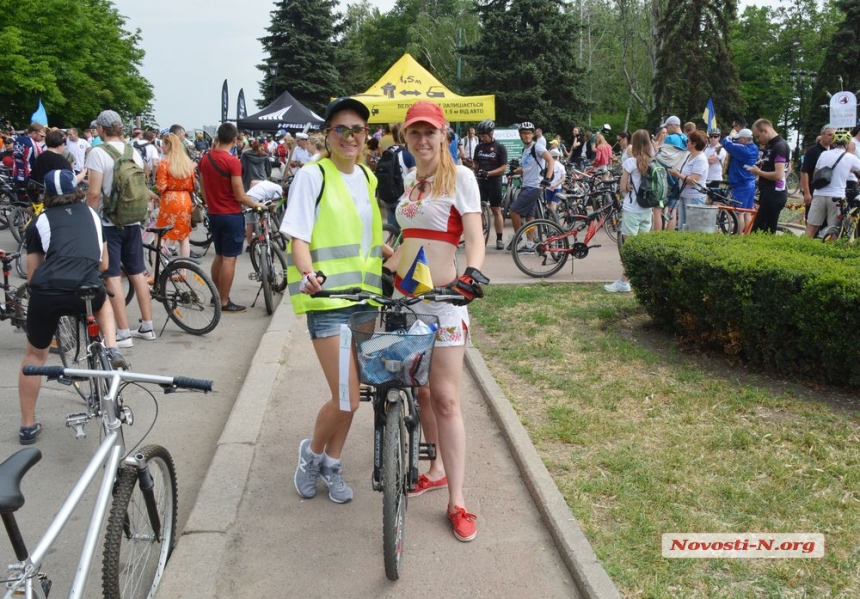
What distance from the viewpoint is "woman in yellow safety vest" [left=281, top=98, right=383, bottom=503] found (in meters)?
3.66

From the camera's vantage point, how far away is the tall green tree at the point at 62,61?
42062 mm

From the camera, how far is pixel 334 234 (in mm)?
3748

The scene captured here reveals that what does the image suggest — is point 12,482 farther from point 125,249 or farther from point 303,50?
point 303,50

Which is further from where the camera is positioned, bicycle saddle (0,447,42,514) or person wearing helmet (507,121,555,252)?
person wearing helmet (507,121,555,252)

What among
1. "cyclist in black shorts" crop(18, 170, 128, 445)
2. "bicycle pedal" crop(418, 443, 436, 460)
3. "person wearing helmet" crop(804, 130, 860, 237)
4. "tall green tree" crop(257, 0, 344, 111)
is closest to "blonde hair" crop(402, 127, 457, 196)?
"bicycle pedal" crop(418, 443, 436, 460)

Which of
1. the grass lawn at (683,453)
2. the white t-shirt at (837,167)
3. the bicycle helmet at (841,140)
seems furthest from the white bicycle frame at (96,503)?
the bicycle helmet at (841,140)

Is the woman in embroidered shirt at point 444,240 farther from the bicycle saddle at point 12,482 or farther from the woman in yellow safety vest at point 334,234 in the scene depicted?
the bicycle saddle at point 12,482

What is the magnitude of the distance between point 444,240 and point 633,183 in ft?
19.0

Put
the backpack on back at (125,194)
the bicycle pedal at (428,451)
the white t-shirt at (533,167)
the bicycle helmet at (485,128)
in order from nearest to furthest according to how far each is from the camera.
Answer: the bicycle pedal at (428,451)
the backpack on back at (125,194)
the white t-shirt at (533,167)
the bicycle helmet at (485,128)

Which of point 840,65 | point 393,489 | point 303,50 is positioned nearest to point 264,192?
point 393,489

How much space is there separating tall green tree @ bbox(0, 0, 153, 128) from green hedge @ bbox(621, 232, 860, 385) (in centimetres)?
4286

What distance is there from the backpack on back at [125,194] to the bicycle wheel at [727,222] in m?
9.12

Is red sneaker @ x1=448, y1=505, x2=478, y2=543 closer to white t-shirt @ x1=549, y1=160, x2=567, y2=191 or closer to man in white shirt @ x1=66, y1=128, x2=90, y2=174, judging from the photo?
white t-shirt @ x1=549, y1=160, x2=567, y2=191

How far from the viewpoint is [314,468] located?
4137 mm
